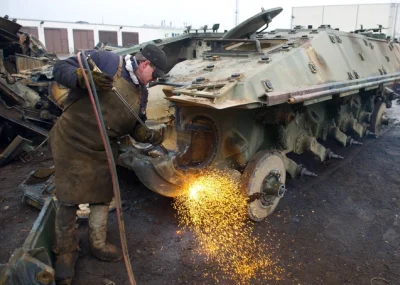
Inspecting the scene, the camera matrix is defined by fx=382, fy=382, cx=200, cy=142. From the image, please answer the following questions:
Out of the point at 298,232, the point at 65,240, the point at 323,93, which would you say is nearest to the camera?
the point at 65,240

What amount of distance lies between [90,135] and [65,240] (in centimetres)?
93

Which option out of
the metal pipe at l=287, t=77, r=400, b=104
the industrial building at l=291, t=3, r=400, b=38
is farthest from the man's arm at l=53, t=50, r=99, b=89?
the industrial building at l=291, t=3, r=400, b=38

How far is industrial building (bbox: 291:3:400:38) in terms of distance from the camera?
17.4 metres

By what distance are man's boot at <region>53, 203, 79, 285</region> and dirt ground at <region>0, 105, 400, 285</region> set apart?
0.50ft

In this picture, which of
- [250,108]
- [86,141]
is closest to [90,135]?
[86,141]

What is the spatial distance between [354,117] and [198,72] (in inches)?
146

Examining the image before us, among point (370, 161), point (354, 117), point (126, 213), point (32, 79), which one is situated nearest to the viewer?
point (126, 213)

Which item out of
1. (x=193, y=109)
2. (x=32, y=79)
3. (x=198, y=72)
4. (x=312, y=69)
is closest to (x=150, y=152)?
(x=193, y=109)

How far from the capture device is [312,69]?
4641mm

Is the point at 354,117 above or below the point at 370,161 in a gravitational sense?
above

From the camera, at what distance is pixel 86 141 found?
3.02 metres

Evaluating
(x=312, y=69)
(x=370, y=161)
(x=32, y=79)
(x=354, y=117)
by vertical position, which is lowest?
(x=370, y=161)

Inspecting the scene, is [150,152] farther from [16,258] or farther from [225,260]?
[16,258]

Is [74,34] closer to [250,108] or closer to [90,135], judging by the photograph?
[250,108]
